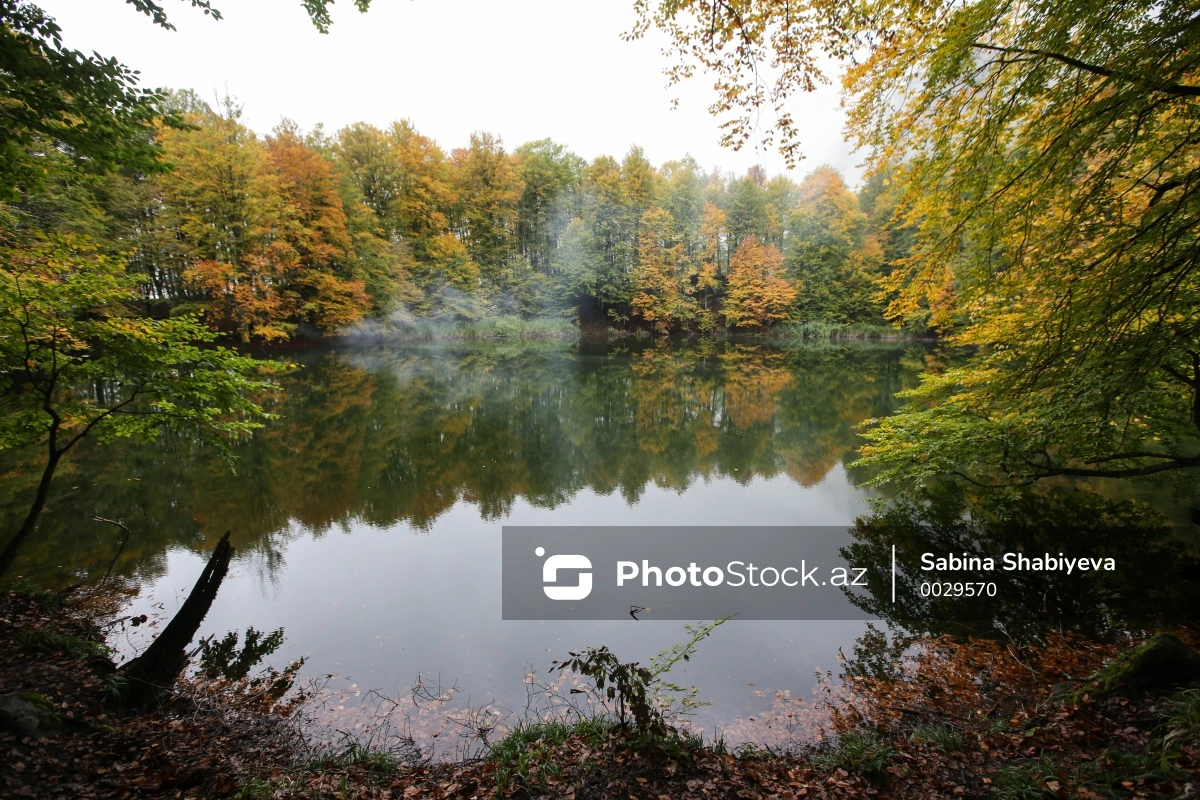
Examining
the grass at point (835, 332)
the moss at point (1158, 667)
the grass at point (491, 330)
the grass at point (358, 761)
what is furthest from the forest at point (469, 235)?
the moss at point (1158, 667)

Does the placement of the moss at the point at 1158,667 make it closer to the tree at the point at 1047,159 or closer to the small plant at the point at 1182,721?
the small plant at the point at 1182,721

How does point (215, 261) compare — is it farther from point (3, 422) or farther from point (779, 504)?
point (779, 504)

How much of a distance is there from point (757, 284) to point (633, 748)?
43.9 metres

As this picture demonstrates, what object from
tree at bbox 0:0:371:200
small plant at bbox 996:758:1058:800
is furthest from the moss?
tree at bbox 0:0:371:200

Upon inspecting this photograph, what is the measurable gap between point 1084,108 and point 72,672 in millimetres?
8241

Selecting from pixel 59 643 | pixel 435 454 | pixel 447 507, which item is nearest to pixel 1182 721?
pixel 59 643

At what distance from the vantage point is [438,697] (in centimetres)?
468

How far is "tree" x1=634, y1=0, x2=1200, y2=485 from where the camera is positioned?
3.34 metres

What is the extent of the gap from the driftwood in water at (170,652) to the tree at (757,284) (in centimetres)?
4320

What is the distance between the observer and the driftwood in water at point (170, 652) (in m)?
4.06

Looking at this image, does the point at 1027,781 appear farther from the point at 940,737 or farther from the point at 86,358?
the point at 86,358

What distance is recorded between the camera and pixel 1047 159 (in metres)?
3.72

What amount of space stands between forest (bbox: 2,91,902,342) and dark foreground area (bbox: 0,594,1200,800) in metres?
22.6

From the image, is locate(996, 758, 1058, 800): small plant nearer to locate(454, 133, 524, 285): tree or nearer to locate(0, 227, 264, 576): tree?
locate(0, 227, 264, 576): tree
